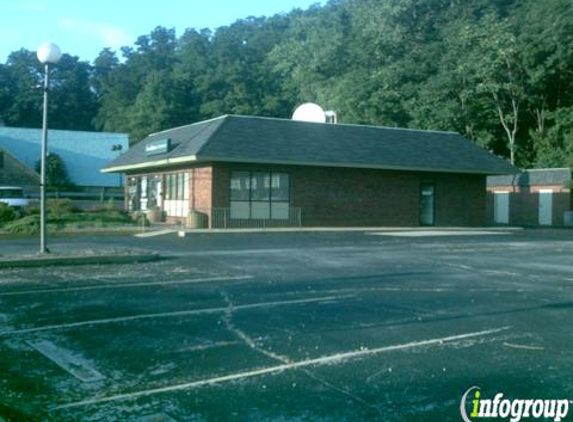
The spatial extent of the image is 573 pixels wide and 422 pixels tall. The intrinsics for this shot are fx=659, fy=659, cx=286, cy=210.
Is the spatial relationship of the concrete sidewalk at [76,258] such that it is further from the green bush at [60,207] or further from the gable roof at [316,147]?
the green bush at [60,207]

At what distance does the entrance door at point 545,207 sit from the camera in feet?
135

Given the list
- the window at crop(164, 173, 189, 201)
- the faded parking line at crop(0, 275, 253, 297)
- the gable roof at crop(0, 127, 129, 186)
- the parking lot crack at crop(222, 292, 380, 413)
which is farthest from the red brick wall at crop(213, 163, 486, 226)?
the gable roof at crop(0, 127, 129, 186)

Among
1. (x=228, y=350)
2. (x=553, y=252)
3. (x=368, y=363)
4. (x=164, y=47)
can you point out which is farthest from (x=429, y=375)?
(x=164, y=47)

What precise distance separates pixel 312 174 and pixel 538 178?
17462mm

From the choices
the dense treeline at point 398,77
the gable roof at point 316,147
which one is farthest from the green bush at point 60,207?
the dense treeline at point 398,77

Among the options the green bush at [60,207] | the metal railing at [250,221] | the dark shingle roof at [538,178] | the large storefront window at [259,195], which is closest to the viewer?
the metal railing at [250,221]

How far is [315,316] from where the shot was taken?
9031mm

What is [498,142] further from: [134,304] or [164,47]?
[164,47]

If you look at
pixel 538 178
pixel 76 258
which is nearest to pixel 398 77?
pixel 538 178

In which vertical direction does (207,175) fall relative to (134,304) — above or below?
above

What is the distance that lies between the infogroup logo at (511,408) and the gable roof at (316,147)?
24009mm

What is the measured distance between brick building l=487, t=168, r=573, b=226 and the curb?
30426mm

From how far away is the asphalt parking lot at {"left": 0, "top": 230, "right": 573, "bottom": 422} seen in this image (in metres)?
5.44

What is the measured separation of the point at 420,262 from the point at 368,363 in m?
10.1
